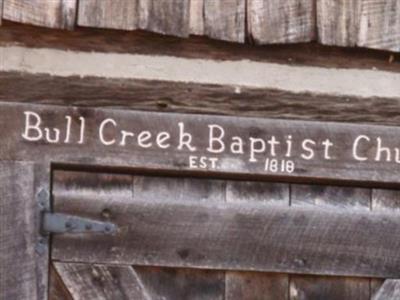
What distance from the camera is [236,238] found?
5.96 metres

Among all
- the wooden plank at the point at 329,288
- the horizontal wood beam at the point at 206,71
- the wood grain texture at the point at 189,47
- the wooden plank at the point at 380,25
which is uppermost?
the wooden plank at the point at 380,25

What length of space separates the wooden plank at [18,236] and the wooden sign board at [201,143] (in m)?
0.07

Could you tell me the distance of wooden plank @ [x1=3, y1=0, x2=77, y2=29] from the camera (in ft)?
18.8

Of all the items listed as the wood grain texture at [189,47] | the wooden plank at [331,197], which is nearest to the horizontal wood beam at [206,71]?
the wood grain texture at [189,47]

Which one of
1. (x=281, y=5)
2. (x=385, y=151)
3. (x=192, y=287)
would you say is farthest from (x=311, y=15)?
(x=192, y=287)

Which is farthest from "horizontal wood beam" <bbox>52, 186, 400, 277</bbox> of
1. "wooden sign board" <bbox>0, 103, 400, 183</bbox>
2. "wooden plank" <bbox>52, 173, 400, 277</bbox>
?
"wooden sign board" <bbox>0, 103, 400, 183</bbox>

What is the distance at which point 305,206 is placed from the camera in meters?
6.03

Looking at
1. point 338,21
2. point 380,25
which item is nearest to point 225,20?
point 338,21

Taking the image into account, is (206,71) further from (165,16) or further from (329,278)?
(329,278)

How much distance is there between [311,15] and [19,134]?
38.8 inches

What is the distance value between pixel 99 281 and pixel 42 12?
85 cm

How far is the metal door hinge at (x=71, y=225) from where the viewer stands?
19.2ft

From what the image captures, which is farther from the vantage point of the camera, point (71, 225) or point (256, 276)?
point (256, 276)

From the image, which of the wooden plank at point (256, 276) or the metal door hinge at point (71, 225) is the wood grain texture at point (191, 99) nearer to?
the wooden plank at point (256, 276)
